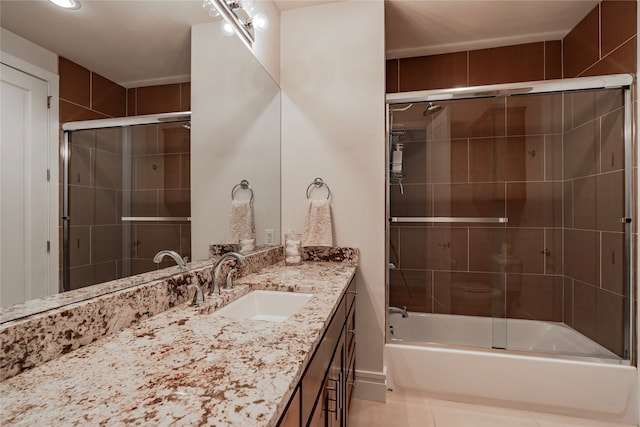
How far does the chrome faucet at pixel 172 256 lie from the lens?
104 cm

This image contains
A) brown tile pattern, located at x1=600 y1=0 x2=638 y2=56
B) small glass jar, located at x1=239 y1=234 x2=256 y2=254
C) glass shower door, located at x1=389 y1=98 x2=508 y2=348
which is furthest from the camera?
glass shower door, located at x1=389 y1=98 x2=508 y2=348

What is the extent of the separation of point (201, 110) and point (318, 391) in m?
1.09

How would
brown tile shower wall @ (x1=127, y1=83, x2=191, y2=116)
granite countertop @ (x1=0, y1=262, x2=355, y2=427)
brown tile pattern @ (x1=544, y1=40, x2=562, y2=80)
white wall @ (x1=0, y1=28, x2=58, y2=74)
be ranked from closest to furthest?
granite countertop @ (x1=0, y1=262, x2=355, y2=427) → white wall @ (x1=0, y1=28, x2=58, y2=74) → brown tile shower wall @ (x1=127, y1=83, x2=191, y2=116) → brown tile pattern @ (x1=544, y1=40, x2=562, y2=80)

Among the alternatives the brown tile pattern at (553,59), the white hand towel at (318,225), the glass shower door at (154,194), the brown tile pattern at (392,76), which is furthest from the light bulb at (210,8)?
the brown tile pattern at (553,59)

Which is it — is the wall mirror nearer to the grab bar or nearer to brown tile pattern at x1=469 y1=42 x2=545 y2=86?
the grab bar

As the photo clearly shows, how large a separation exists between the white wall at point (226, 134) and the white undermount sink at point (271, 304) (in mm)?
269

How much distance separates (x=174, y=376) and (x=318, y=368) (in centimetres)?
39

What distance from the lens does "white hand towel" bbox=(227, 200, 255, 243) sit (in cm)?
151

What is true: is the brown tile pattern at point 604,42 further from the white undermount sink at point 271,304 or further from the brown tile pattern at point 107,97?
the brown tile pattern at point 107,97

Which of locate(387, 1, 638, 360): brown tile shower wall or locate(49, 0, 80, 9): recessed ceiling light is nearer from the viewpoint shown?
locate(49, 0, 80, 9): recessed ceiling light

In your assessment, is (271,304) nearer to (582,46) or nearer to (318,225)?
(318,225)

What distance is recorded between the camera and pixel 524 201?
7.62ft

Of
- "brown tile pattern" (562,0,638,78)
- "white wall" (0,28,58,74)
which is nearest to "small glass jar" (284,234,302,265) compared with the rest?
"white wall" (0,28,58,74)

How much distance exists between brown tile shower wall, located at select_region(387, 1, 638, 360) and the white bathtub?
30cm
